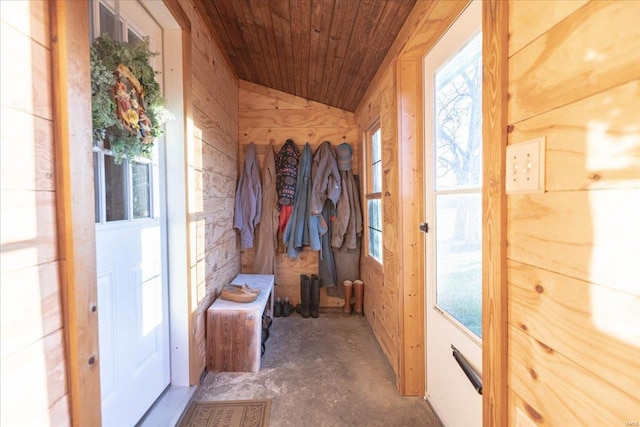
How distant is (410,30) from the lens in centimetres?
151

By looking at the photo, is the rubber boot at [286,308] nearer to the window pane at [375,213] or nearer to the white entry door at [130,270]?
the window pane at [375,213]

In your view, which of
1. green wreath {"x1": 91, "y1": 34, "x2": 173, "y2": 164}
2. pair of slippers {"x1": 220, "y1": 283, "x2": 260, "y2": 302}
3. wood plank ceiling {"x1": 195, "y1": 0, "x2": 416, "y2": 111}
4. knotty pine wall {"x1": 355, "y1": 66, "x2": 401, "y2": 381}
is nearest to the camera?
green wreath {"x1": 91, "y1": 34, "x2": 173, "y2": 164}

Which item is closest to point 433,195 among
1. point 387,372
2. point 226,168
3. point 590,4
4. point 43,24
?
point 590,4

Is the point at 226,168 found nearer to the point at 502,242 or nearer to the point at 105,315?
the point at 105,315

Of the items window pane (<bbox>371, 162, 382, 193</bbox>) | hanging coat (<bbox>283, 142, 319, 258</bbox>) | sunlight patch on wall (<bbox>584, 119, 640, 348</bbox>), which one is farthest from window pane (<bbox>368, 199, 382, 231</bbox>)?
sunlight patch on wall (<bbox>584, 119, 640, 348</bbox>)

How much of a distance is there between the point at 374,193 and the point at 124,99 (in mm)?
1961

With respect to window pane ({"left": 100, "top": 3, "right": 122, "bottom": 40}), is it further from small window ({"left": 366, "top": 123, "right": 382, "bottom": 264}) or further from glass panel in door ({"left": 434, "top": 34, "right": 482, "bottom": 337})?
small window ({"left": 366, "top": 123, "right": 382, "bottom": 264})

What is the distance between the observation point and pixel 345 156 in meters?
2.95

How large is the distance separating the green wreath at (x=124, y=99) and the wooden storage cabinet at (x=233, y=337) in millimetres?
1159

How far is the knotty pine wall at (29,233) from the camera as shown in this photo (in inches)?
24.4

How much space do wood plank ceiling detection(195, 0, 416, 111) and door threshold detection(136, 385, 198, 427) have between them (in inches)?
92.4

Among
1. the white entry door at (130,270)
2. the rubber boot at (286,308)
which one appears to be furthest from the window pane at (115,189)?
the rubber boot at (286,308)

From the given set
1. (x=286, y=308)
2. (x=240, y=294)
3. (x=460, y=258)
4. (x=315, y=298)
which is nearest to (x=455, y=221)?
(x=460, y=258)

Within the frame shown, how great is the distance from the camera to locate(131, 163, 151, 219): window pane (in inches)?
55.2
